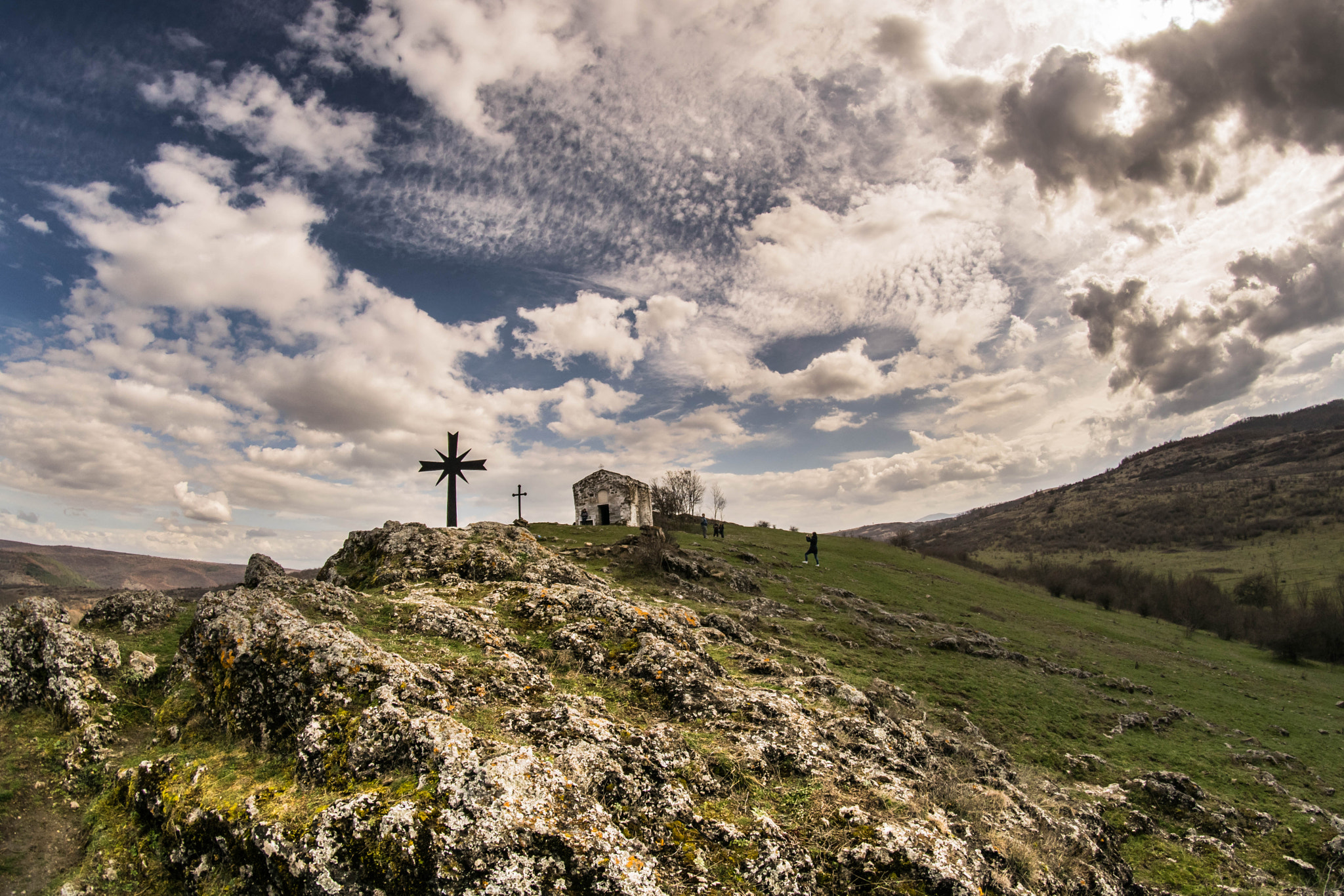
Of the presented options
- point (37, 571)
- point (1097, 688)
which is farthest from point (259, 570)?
point (37, 571)

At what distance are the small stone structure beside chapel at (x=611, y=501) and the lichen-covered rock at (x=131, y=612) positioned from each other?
32599 millimetres

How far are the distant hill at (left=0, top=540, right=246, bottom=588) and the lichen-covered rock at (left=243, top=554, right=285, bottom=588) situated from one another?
138571mm

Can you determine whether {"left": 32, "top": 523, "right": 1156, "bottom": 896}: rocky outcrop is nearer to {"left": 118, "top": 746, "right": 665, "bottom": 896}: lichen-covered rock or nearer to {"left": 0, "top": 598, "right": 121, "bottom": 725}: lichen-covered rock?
{"left": 118, "top": 746, "right": 665, "bottom": 896}: lichen-covered rock

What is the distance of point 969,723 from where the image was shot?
12469 millimetres

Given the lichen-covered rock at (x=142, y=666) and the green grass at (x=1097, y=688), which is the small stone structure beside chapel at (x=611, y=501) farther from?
the lichen-covered rock at (x=142, y=666)

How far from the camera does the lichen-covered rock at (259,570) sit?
12.1 meters

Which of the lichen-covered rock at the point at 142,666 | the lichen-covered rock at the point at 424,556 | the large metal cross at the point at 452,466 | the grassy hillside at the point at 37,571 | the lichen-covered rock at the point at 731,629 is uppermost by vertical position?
the large metal cross at the point at 452,466

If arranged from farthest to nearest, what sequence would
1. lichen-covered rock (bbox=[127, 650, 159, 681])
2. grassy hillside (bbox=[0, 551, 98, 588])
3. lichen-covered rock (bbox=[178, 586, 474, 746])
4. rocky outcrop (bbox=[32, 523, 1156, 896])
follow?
grassy hillside (bbox=[0, 551, 98, 588]), lichen-covered rock (bbox=[127, 650, 159, 681]), lichen-covered rock (bbox=[178, 586, 474, 746]), rocky outcrop (bbox=[32, 523, 1156, 896])

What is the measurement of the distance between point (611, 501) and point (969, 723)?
3355 centimetres

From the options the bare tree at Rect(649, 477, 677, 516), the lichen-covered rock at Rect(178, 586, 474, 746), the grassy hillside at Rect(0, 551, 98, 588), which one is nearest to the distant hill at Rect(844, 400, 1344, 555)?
the bare tree at Rect(649, 477, 677, 516)

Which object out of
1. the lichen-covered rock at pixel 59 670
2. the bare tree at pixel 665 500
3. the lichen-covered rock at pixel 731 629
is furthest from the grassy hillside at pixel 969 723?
the bare tree at pixel 665 500

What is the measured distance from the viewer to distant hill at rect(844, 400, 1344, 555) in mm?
99062

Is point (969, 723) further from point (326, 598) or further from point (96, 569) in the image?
point (96, 569)

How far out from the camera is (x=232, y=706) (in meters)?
6.71
